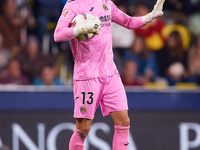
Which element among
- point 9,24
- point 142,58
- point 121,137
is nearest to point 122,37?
point 142,58

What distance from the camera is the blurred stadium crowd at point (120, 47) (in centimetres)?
605

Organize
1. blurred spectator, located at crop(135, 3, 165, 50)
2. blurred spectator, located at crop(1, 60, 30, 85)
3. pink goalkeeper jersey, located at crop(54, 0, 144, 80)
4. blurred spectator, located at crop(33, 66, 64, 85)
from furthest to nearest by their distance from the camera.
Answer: blurred spectator, located at crop(135, 3, 165, 50)
blurred spectator, located at crop(33, 66, 64, 85)
blurred spectator, located at crop(1, 60, 30, 85)
pink goalkeeper jersey, located at crop(54, 0, 144, 80)

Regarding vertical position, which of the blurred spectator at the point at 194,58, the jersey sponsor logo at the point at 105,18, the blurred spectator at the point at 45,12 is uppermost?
the blurred spectator at the point at 45,12

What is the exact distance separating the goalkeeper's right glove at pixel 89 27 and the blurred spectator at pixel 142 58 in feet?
10.4

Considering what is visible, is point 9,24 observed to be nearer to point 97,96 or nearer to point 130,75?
point 130,75

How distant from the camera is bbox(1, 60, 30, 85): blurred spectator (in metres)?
5.79

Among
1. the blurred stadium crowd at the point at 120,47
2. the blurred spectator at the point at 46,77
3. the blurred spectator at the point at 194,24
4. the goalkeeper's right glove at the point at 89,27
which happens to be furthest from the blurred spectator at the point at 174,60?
the goalkeeper's right glove at the point at 89,27

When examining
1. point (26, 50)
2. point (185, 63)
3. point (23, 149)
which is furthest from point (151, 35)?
point (23, 149)

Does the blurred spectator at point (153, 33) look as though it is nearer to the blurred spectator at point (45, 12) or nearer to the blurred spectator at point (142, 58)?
the blurred spectator at point (142, 58)

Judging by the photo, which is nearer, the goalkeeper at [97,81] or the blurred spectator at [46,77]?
the goalkeeper at [97,81]

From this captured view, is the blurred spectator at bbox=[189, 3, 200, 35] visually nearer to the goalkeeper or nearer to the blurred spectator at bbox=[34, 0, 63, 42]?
the blurred spectator at bbox=[34, 0, 63, 42]

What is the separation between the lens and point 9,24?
21.4ft

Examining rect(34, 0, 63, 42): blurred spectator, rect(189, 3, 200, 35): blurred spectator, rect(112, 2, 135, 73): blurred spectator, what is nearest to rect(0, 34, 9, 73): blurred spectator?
rect(34, 0, 63, 42): blurred spectator

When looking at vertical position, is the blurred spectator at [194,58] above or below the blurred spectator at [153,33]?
below
